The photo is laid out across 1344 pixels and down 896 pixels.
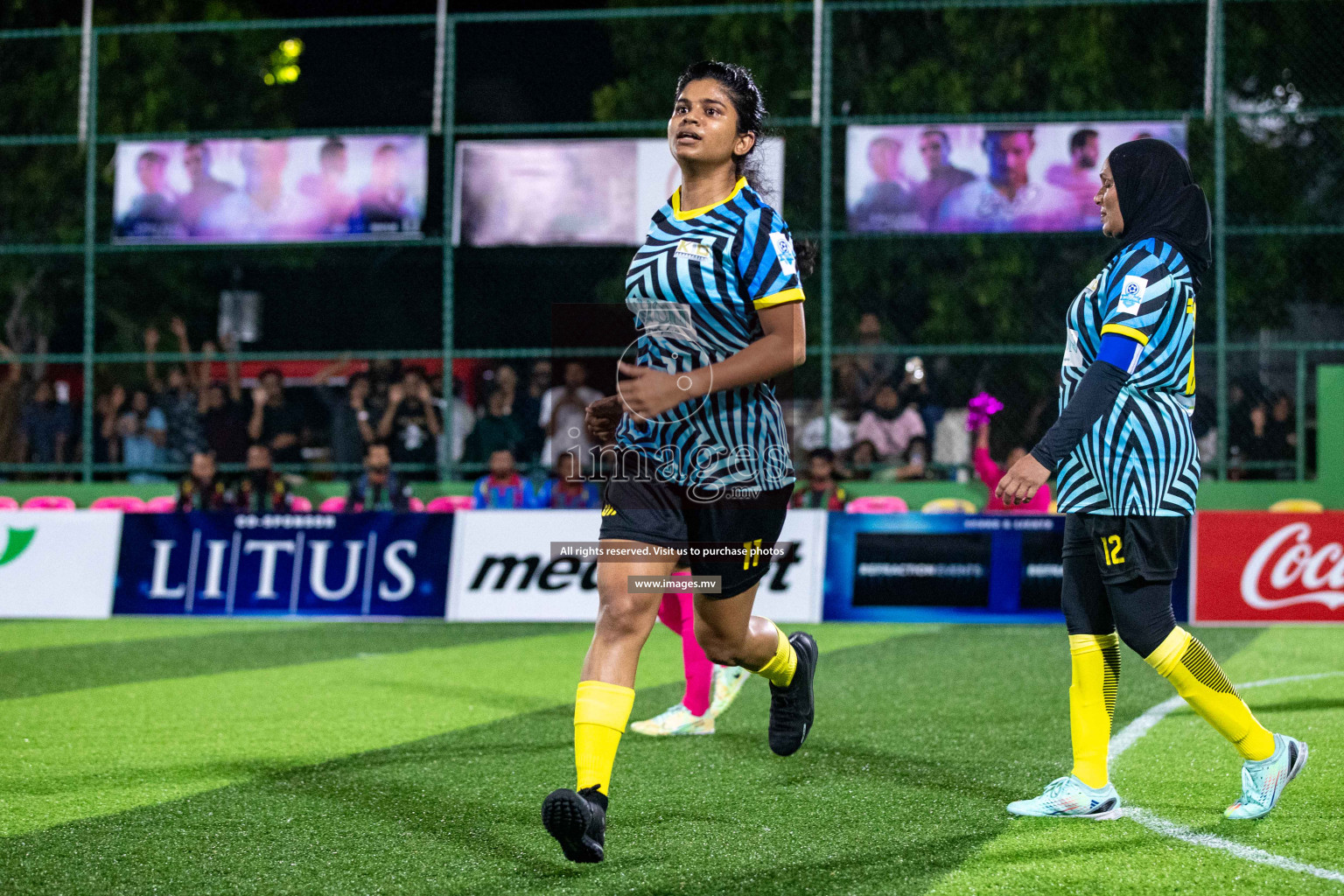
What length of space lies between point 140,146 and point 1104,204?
12.7 meters

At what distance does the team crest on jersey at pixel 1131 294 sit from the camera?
4484mm

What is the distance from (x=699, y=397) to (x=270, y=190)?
463 inches

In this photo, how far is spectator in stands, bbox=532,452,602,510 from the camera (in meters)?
12.7

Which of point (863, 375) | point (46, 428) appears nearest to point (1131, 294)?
point (863, 375)

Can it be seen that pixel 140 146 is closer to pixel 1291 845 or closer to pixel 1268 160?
pixel 1268 160

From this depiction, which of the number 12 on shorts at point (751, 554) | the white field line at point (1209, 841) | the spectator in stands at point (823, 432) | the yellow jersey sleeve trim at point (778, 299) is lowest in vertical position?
the white field line at point (1209, 841)

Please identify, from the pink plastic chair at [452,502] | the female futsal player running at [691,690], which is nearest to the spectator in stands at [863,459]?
the pink plastic chair at [452,502]

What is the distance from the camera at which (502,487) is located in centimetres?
1326

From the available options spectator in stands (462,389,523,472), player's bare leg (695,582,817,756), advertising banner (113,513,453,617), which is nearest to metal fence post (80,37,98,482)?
advertising banner (113,513,453,617)

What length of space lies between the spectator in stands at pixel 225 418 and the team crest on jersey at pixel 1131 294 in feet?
37.5

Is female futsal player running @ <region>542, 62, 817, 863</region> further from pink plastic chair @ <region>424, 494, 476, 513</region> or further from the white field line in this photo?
pink plastic chair @ <region>424, 494, 476, 513</region>

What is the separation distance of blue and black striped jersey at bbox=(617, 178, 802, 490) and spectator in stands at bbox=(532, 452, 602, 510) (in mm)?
8295

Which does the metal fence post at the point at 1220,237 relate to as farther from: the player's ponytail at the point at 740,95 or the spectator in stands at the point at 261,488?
the player's ponytail at the point at 740,95

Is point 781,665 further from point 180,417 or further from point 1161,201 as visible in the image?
point 180,417
